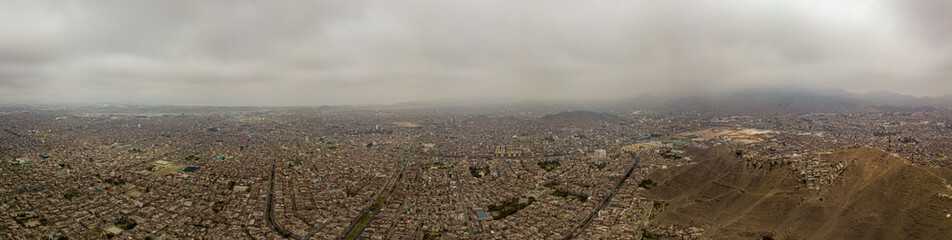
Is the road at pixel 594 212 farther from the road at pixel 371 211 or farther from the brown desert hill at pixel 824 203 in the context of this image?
the road at pixel 371 211

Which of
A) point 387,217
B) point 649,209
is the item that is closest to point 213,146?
point 387,217

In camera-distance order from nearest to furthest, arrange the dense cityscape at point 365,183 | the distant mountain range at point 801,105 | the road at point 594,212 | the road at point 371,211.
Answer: the road at point 594,212 → the road at point 371,211 → the dense cityscape at point 365,183 → the distant mountain range at point 801,105

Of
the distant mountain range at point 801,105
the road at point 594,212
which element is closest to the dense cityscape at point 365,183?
the road at point 594,212

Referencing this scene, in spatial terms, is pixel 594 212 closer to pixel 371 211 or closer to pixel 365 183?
pixel 371 211

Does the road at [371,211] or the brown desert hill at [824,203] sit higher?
the brown desert hill at [824,203]

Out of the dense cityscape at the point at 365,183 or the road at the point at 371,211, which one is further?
the dense cityscape at the point at 365,183

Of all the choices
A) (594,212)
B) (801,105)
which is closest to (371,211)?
(594,212)

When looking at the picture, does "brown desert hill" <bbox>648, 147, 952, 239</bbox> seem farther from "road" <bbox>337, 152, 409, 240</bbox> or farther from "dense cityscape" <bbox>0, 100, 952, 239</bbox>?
"road" <bbox>337, 152, 409, 240</bbox>

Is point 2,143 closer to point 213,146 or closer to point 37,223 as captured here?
point 213,146
